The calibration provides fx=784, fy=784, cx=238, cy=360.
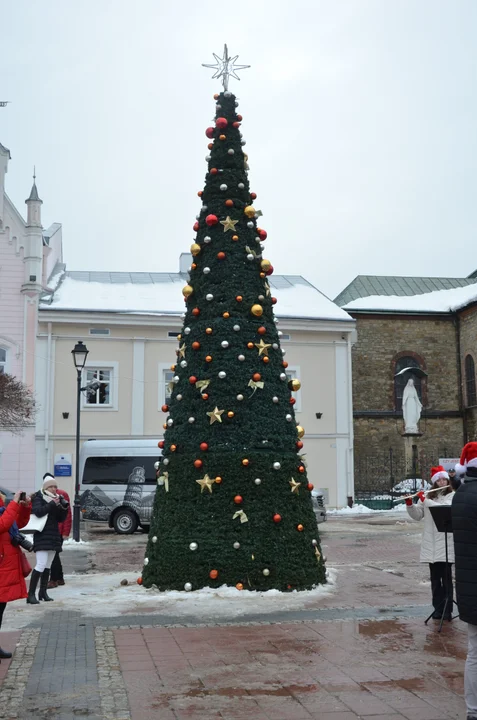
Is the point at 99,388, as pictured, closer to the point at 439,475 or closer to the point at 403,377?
the point at 403,377

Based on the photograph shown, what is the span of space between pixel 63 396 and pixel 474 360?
21.2 meters

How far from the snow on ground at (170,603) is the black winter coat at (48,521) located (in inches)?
28.8

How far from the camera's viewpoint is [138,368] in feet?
102

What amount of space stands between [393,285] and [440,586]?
3767 cm

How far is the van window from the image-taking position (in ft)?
75.6

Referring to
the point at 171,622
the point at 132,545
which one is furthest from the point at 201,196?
the point at 132,545

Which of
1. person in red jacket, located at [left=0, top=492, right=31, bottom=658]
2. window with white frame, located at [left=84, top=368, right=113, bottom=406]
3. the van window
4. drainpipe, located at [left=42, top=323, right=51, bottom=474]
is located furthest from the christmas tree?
window with white frame, located at [left=84, top=368, right=113, bottom=406]

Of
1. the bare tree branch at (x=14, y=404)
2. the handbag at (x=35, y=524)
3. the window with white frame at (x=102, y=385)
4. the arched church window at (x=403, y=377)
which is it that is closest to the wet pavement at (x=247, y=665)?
the handbag at (x=35, y=524)

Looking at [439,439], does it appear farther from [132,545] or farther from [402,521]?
[132,545]

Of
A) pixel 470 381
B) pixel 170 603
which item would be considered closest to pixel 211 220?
pixel 170 603

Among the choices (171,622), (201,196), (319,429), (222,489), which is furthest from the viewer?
(319,429)

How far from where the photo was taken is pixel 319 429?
32.2 meters

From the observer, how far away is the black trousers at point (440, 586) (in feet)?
28.2

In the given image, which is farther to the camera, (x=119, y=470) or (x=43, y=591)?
(x=119, y=470)
